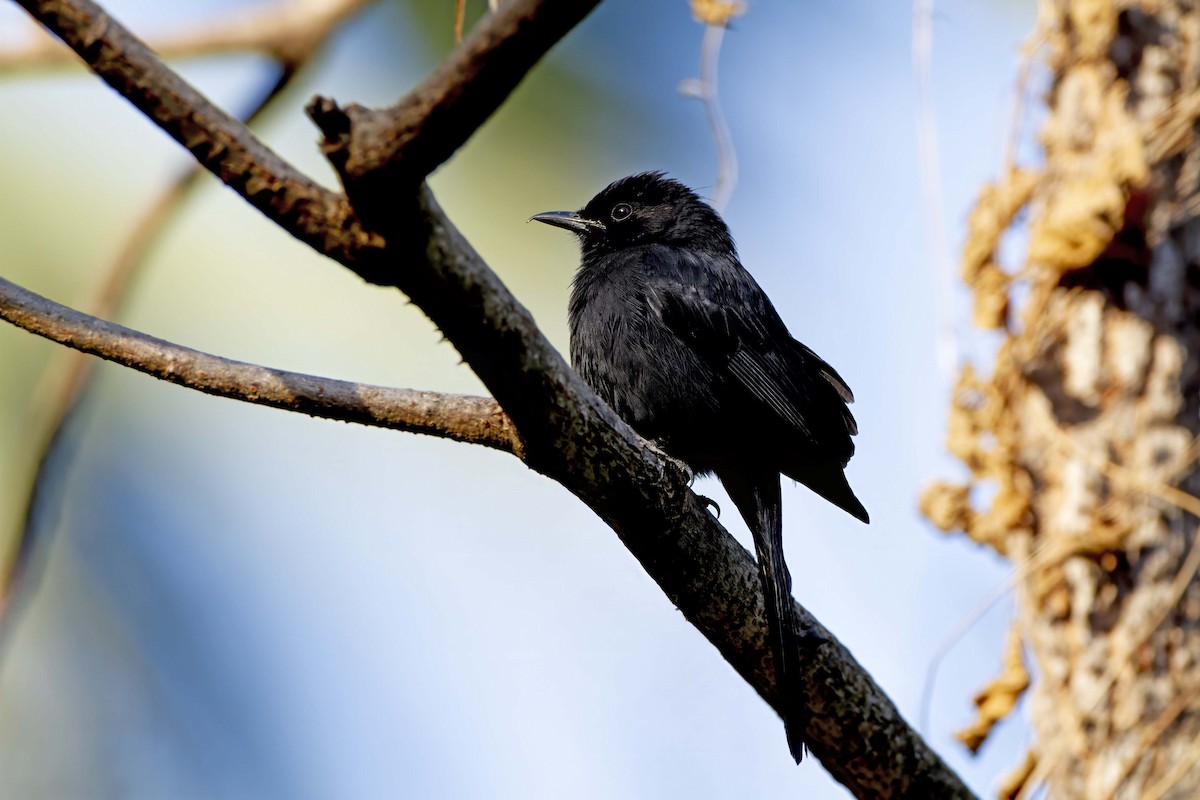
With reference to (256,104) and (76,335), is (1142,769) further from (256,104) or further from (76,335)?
(256,104)

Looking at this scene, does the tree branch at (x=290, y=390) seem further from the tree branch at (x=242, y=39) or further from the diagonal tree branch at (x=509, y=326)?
the tree branch at (x=242, y=39)

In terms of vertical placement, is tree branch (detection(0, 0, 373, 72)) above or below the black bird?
above

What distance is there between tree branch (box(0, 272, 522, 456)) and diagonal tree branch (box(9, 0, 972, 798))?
8.4 inches

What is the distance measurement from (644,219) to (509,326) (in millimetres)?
2884

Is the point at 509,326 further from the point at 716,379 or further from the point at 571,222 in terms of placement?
the point at 571,222

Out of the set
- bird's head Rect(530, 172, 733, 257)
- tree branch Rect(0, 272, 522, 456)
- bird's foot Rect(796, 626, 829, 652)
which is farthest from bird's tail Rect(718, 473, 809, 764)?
bird's head Rect(530, 172, 733, 257)

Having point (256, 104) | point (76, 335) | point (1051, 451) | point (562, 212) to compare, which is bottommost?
point (1051, 451)

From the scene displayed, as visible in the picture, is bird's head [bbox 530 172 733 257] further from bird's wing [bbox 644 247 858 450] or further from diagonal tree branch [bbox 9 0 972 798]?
diagonal tree branch [bbox 9 0 972 798]

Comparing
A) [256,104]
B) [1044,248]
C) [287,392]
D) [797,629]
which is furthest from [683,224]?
[287,392]

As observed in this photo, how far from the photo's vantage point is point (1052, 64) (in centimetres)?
496

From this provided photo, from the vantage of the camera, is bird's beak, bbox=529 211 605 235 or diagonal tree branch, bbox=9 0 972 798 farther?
bird's beak, bbox=529 211 605 235

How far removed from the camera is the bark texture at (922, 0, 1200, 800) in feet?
14.2

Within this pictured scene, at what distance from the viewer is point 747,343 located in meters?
4.24

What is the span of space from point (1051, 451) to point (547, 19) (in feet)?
11.2
